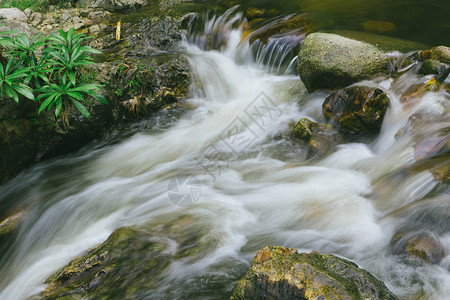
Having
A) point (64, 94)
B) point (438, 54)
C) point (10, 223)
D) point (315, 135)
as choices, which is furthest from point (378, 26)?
point (10, 223)

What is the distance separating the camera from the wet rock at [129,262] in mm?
3129

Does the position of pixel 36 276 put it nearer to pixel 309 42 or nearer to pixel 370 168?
pixel 370 168

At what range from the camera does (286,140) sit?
5.55 meters

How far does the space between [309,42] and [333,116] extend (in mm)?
1590

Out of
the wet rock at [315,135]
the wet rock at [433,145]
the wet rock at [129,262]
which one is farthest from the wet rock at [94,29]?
the wet rock at [433,145]

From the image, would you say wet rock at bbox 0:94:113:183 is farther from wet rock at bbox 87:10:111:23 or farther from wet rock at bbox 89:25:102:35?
wet rock at bbox 87:10:111:23

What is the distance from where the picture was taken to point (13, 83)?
15.3 feet

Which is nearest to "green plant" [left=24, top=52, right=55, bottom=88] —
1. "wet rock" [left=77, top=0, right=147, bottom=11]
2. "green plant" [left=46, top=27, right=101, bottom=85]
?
"green plant" [left=46, top=27, right=101, bottom=85]

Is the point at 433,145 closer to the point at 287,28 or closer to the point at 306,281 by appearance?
the point at 306,281

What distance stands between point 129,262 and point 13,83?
3075mm

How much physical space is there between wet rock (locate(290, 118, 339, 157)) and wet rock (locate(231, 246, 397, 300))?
270cm

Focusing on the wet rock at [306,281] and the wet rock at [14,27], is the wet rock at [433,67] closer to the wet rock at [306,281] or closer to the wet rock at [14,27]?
the wet rock at [306,281]

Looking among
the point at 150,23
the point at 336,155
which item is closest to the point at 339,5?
the point at 150,23

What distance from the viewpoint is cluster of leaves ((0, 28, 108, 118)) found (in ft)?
15.4
